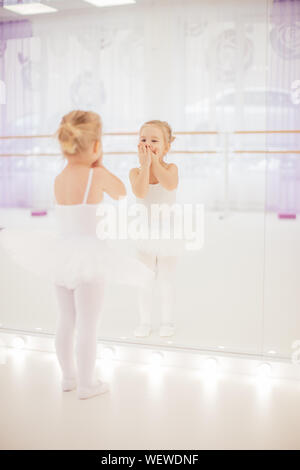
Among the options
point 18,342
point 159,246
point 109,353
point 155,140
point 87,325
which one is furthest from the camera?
point 18,342

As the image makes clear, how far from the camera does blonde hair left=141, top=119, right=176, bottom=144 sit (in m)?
2.43

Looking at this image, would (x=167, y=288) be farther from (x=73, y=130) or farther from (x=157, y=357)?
(x=73, y=130)

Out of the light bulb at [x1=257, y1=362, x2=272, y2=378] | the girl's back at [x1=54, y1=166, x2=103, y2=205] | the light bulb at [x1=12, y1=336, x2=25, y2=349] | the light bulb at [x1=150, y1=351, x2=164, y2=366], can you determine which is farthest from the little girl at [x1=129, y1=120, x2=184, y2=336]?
the light bulb at [x1=12, y1=336, x2=25, y2=349]

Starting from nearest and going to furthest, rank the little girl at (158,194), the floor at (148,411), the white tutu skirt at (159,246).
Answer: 1. the floor at (148,411)
2. the little girl at (158,194)
3. the white tutu skirt at (159,246)

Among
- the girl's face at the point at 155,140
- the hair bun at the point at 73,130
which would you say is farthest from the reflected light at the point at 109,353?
the hair bun at the point at 73,130

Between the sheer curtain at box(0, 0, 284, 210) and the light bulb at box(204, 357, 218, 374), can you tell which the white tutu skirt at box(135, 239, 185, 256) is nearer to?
the sheer curtain at box(0, 0, 284, 210)

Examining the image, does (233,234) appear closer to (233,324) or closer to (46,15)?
(233,324)

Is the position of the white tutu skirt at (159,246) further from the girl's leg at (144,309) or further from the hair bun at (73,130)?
the hair bun at (73,130)

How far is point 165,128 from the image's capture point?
2453mm

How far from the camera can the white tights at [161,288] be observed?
2.53 meters

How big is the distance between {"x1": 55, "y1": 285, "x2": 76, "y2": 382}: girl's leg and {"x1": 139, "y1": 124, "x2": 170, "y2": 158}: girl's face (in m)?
0.72

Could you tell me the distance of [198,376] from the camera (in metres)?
2.44
